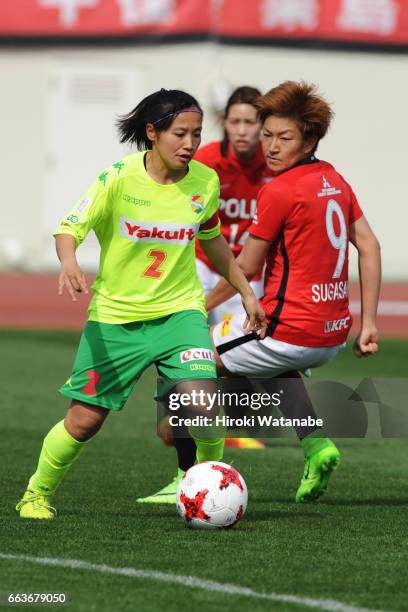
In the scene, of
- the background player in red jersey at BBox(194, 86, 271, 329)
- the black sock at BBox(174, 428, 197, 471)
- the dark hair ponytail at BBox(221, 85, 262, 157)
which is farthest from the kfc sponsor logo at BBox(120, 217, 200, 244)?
the background player in red jersey at BBox(194, 86, 271, 329)

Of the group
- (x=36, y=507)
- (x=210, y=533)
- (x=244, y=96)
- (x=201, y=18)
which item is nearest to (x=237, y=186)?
(x=244, y=96)

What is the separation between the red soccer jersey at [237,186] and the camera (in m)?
9.21

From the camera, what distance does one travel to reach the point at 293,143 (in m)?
6.96

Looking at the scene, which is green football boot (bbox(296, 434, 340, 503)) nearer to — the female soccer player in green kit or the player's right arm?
the female soccer player in green kit

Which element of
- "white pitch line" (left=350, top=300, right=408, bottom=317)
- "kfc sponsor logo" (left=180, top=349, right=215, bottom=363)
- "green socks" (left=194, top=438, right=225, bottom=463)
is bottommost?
"white pitch line" (left=350, top=300, right=408, bottom=317)

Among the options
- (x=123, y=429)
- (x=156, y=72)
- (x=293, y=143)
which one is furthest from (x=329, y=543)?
(x=156, y=72)

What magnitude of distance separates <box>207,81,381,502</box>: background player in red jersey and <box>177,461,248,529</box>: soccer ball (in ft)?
3.04

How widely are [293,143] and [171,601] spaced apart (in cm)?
291

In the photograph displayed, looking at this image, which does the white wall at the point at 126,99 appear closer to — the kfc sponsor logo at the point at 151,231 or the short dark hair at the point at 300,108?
the short dark hair at the point at 300,108

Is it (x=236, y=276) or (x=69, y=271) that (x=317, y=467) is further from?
(x=69, y=271)

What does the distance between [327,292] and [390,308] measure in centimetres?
1473

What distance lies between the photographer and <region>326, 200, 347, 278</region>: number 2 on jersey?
6.84m

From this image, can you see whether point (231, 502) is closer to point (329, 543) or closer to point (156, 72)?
point (329, 543)

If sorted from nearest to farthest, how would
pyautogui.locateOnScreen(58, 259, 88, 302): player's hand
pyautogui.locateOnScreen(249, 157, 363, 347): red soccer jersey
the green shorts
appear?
1. pyautogui.locateOnScreen(58, 259, 88, 302): player's hand
2. the green shorts
3. pyautogui.locateOnScreen(249, 157, 363, 347): red soccer jersey
